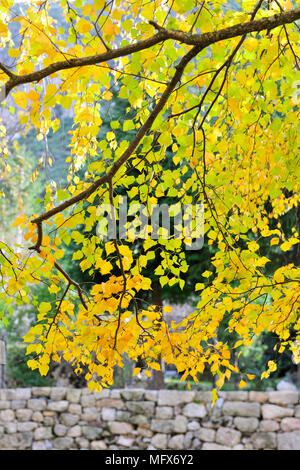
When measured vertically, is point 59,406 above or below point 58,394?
below

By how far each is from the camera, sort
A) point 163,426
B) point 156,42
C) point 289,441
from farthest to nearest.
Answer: point 163,426 < point 289,441 < point 156,42

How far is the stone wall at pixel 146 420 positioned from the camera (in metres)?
5.48

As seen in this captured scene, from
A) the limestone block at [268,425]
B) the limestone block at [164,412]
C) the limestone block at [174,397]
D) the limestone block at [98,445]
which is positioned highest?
the limestone block at [174,397]

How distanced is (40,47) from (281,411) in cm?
499

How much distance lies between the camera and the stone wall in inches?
216

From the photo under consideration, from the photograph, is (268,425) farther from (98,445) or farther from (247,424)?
(98,445)

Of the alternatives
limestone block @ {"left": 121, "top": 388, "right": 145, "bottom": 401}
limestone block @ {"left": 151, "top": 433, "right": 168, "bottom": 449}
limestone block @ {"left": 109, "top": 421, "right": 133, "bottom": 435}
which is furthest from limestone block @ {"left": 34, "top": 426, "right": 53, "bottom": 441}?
limestone block @ {"left": 151, "top": 433, "right": 168, "bottom": 449}

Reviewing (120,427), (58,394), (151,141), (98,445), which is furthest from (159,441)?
(151,141)

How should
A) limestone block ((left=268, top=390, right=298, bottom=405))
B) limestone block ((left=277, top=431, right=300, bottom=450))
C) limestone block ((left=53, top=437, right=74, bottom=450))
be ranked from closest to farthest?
1. limestone block ((left=277, top=431, right=300, bottom=450))
2. limestone block ((left=268, top=390, right=298, bottom=405))
3. limestone block ((left=53, top=437, right=74, bottom=450))

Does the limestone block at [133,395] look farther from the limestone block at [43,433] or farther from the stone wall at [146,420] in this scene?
the limestone block at [43,433]

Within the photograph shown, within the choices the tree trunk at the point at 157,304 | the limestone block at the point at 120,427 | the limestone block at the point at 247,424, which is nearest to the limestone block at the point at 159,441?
the limestone block at the point at 120,427

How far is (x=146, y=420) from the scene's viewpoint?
603 cm

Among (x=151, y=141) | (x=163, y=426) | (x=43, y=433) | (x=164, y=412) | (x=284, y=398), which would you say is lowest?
(x=43, y=433)

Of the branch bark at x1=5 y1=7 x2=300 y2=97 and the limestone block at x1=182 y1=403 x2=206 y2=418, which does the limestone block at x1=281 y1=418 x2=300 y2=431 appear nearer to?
the limestone block at x1=182 y1=403 x2=206 y2=418
